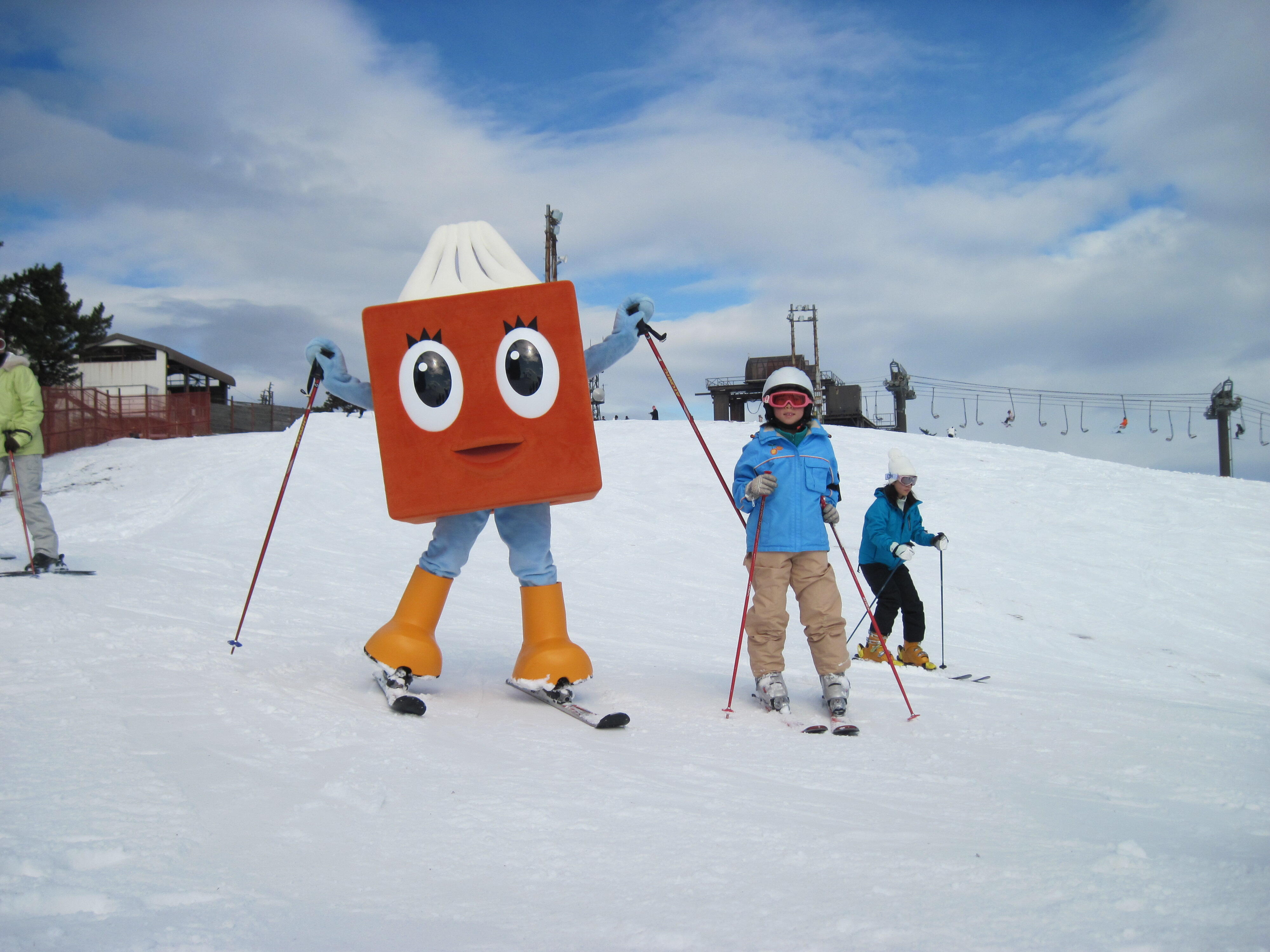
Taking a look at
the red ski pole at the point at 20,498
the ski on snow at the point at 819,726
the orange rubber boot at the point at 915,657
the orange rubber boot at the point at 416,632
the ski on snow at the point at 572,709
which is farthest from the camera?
the red ski pole at the point at 20,498

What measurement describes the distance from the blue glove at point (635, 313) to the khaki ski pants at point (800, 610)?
1337mm

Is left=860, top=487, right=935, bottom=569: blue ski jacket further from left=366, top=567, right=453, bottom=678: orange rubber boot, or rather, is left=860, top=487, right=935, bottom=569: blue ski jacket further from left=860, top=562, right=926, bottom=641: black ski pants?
left=366, top=567, right=453, bottom=678: orange rubber boot

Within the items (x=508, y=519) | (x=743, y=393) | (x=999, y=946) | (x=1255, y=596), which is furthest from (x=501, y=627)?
(x=743, y=393)

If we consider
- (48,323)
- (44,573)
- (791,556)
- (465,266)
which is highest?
(48,323)

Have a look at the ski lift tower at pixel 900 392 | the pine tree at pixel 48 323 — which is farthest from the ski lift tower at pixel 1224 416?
the pine tree at pixel 48 323

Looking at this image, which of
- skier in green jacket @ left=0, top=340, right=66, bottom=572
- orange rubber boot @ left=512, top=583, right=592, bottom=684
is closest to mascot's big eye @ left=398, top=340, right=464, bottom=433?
orange rubber boot @ left=512, top=583, right=592, bottom=684

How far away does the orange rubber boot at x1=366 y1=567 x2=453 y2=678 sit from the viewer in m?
4.01

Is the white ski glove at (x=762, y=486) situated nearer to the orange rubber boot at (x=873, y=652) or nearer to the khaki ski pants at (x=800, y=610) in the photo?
the khaki ski pants at (x=800, y=610)

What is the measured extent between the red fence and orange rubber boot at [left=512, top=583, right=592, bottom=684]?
16.1 meters

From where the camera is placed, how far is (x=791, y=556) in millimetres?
4270

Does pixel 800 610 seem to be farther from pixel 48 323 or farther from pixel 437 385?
pixel 48 323

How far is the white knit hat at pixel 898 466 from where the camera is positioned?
6.41 metres

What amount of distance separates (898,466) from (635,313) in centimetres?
297

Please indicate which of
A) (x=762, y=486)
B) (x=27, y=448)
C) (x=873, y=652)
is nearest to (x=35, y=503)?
(x=27, y=448)
